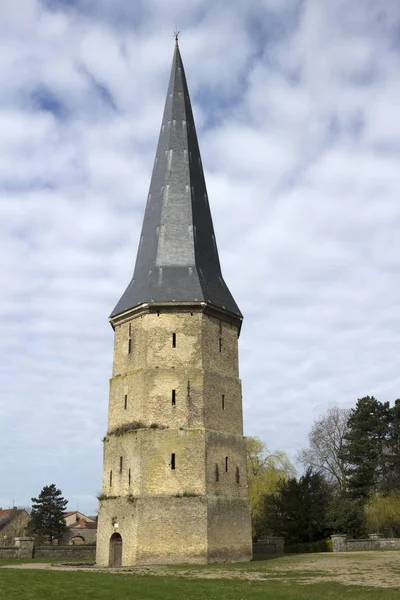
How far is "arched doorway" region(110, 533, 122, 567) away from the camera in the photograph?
80.6ft

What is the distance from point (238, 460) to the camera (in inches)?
1061

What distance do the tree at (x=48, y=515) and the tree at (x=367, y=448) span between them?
101ft

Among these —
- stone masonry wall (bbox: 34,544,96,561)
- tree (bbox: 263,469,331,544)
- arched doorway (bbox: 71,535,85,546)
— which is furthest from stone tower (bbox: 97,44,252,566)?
arched doorway (bbox: 71,535,85,546)

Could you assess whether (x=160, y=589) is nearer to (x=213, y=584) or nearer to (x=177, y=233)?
(x=213, y=584)

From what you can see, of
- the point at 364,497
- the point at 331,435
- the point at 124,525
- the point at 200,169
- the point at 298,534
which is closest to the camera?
the point at 124,525

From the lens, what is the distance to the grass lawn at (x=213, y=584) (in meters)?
13.4

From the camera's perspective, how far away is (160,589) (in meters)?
14.6

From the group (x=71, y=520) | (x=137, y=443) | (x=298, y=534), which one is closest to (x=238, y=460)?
(x=137, y=443)

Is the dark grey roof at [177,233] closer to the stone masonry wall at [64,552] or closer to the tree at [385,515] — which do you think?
the stone masonry wall at [64,552]

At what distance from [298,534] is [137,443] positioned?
628 inches

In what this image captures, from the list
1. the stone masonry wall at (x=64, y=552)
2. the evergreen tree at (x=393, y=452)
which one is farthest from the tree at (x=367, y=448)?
the stone masonry wall at (x=64, y=552)

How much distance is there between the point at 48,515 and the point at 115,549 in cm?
3874

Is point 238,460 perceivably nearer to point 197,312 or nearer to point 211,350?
point 211,350

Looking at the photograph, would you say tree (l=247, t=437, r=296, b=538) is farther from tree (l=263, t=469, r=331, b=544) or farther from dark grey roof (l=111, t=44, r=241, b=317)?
dark grey roof (l=111, t=44, r=241, b=317)
